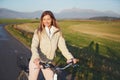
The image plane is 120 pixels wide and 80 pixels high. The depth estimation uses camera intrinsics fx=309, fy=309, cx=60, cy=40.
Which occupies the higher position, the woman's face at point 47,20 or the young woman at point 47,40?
the woman's face at point 47,20

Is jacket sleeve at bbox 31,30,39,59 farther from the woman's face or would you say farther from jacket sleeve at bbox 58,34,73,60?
jacket sleeve at bbox 58,34,73,60

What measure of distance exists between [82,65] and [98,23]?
51.9 m

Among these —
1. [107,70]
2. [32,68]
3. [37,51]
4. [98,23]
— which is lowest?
[98,23]

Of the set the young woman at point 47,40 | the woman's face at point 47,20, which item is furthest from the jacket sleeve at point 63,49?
the woman's face at point 47,20

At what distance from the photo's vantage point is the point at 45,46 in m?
4.51

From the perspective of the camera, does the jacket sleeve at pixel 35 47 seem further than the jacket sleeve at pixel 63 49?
No

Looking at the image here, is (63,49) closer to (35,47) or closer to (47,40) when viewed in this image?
(47,40)

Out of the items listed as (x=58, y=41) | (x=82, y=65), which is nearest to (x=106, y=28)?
(x=82, y=65)

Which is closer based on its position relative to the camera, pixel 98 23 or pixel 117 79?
pixel 117 79

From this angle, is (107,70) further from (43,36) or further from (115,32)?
(115,32)

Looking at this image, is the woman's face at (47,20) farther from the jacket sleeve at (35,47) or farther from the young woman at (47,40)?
the jacket sleeve at (35,47)

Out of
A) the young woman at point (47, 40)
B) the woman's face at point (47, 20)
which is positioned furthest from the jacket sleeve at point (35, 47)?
the woman's face at point (47, 20)

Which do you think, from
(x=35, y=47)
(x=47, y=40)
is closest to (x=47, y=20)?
(x=47, y=40)

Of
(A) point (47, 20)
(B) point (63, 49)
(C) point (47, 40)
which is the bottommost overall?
(B) point (63, 49)
